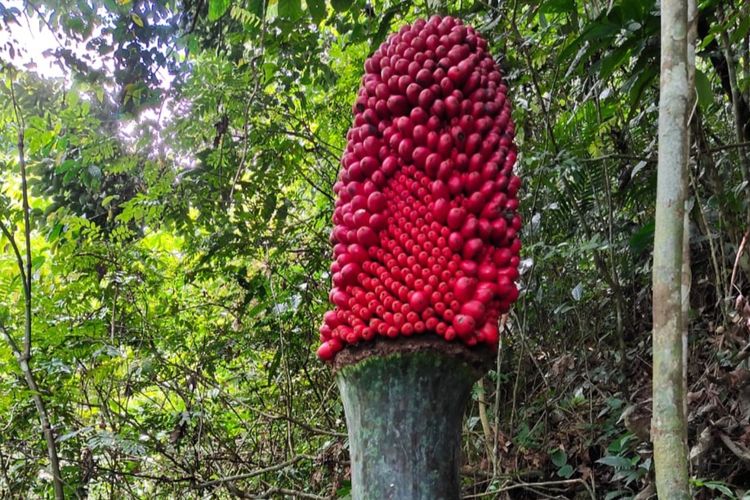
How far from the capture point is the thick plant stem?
0.90 meters

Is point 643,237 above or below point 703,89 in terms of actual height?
below

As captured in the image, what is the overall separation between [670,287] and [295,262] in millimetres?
3384

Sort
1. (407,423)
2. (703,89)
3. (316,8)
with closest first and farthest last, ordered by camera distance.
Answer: (407,423), (703,89), (316,8)

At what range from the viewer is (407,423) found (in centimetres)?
93

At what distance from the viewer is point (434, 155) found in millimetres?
1070

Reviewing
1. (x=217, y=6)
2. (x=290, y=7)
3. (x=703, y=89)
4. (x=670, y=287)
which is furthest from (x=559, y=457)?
(x=217, y=6)

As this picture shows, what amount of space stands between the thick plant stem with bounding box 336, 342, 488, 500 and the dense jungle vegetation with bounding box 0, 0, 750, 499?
1.91m

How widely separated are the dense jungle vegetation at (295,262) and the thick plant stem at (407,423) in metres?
1.91

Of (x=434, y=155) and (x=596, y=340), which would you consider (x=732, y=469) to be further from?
(x=434, y=155)

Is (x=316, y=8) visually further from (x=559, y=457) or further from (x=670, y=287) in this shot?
(x=559, y=457)

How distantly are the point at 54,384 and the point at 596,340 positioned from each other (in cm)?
320

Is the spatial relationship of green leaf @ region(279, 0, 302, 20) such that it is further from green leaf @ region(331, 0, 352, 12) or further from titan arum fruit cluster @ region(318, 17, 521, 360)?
titan arum fruit cluster @ region(318, 17, 521, 360)

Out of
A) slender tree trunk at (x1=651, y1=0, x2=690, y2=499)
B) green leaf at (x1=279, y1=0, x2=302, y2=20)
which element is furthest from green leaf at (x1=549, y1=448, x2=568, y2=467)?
green leaf at (x1=279, y1=0, x2=302, y2=20)

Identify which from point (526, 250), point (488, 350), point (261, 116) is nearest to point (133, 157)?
point (261, 116)
